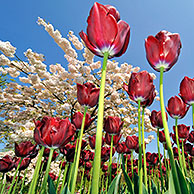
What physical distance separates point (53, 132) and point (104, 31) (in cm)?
73

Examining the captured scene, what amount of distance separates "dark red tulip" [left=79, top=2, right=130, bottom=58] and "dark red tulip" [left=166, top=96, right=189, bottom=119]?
931mm

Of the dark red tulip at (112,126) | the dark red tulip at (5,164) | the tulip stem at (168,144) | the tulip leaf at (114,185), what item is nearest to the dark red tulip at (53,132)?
the tulip leaf at (114,185)

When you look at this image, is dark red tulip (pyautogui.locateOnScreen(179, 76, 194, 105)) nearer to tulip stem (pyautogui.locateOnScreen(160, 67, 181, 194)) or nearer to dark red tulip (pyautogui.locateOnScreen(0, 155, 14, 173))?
tulip stem (pyautogui.locateOnScreen(160, 67, 181, 194))

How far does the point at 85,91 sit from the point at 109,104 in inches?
194

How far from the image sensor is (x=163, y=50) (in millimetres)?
772

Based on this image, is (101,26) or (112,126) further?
(112,126)

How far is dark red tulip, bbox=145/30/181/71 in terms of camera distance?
76 centimetres

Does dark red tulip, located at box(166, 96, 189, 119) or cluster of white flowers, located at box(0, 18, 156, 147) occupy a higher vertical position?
cluster of white flowers, located at box(0, 18, 156, 147)

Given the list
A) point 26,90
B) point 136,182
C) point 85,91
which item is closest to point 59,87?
point 26,90

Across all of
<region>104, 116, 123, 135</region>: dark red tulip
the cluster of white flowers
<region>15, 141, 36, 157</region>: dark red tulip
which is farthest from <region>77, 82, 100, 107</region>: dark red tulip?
the cluster of white flowers

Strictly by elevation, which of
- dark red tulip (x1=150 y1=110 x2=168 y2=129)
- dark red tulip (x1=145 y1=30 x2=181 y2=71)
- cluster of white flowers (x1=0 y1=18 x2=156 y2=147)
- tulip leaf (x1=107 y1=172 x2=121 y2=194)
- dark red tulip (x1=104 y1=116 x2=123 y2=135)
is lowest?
tulip leaf (x1=107 y1=172 x2=121 y2=194)

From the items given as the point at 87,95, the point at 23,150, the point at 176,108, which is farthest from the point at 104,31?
the point at 23,150

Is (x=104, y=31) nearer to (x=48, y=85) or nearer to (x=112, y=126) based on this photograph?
(x=112, y=126)

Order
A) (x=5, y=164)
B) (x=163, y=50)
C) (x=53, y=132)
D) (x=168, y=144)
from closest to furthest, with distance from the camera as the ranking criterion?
(x=168, y=144)
(x=163, y=50)
(x=53, y=132)
(x=5, y=164)
